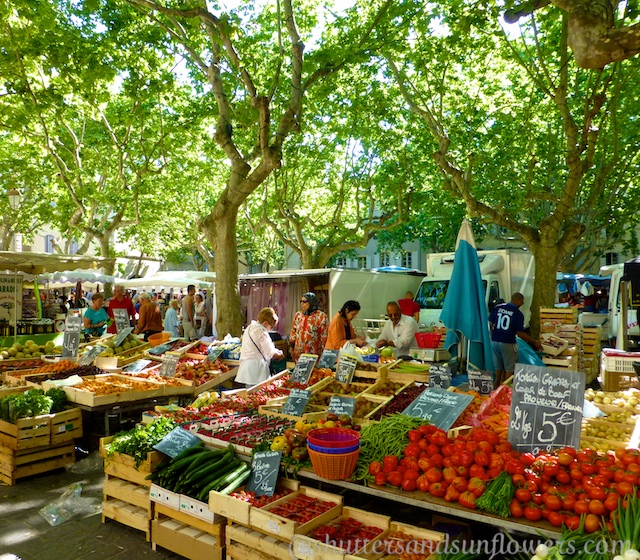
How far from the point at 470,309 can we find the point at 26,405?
17.2 ft

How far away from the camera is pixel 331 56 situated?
30.9 ft

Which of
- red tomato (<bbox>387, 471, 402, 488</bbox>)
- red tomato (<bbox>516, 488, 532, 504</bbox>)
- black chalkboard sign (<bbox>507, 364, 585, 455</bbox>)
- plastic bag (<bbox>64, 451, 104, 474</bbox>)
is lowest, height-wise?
plastic bag (<bbox>64, 451, 104, 474</bbox>)

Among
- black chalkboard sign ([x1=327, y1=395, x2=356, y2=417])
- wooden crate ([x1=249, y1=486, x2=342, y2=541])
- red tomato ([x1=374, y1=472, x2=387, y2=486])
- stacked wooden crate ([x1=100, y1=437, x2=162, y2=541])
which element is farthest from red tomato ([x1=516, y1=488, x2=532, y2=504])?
stacked wooden crate ([x1=100, y1=437, x2=162, y2=541])

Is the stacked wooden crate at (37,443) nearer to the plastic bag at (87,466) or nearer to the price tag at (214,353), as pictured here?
the plastic bag at (87,466)

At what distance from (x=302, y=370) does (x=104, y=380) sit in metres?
3.11

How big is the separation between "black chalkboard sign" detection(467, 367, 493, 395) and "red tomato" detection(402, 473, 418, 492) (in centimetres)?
218

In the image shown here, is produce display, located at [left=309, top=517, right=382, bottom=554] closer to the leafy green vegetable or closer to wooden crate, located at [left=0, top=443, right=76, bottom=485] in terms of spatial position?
the leafy green vegetable

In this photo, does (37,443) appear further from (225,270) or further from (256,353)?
(225,270)

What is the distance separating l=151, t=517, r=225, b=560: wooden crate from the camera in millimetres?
3949

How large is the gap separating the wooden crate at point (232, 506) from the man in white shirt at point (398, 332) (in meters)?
3.80

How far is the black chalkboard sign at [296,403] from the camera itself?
505 cm

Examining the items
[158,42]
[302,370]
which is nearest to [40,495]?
[302,370]

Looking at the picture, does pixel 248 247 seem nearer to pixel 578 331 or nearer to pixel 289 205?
pixel 289 205

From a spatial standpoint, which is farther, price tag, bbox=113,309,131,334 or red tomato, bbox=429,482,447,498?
price tag, bbox=113,309,131,334
